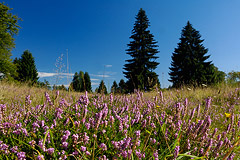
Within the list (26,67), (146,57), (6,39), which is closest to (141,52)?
(146,57)

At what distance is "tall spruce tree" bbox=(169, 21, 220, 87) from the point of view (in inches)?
1172

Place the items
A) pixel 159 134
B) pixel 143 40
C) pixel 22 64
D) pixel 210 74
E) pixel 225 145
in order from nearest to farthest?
1. pixel 225 145
2. pixel 159 134
3. pixel 143 40
4. pixel 210 74
5. pixel 22 64

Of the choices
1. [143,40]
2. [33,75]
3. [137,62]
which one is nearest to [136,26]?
[143,40]

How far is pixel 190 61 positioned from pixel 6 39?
33.9 metres

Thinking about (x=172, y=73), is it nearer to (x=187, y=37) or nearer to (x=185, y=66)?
(x=185, y=66)

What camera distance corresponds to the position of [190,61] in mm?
30062

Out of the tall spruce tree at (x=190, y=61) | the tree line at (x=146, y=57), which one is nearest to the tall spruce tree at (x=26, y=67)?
the tree line at (x=146, y=57)

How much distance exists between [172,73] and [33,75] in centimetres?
3589

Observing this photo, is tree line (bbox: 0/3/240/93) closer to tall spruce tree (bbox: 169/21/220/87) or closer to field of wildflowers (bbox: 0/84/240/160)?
tall spruce tree (bbox: 169/21/220/87)

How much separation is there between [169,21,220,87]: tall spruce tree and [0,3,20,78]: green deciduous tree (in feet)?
101

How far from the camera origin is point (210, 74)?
31562mm

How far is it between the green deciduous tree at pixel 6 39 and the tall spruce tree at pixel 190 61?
3072cm

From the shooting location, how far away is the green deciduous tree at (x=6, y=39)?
77.6 ft

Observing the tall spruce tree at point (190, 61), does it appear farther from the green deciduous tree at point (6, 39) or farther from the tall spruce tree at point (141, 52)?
the green deciduous tree at point (6, 39)
